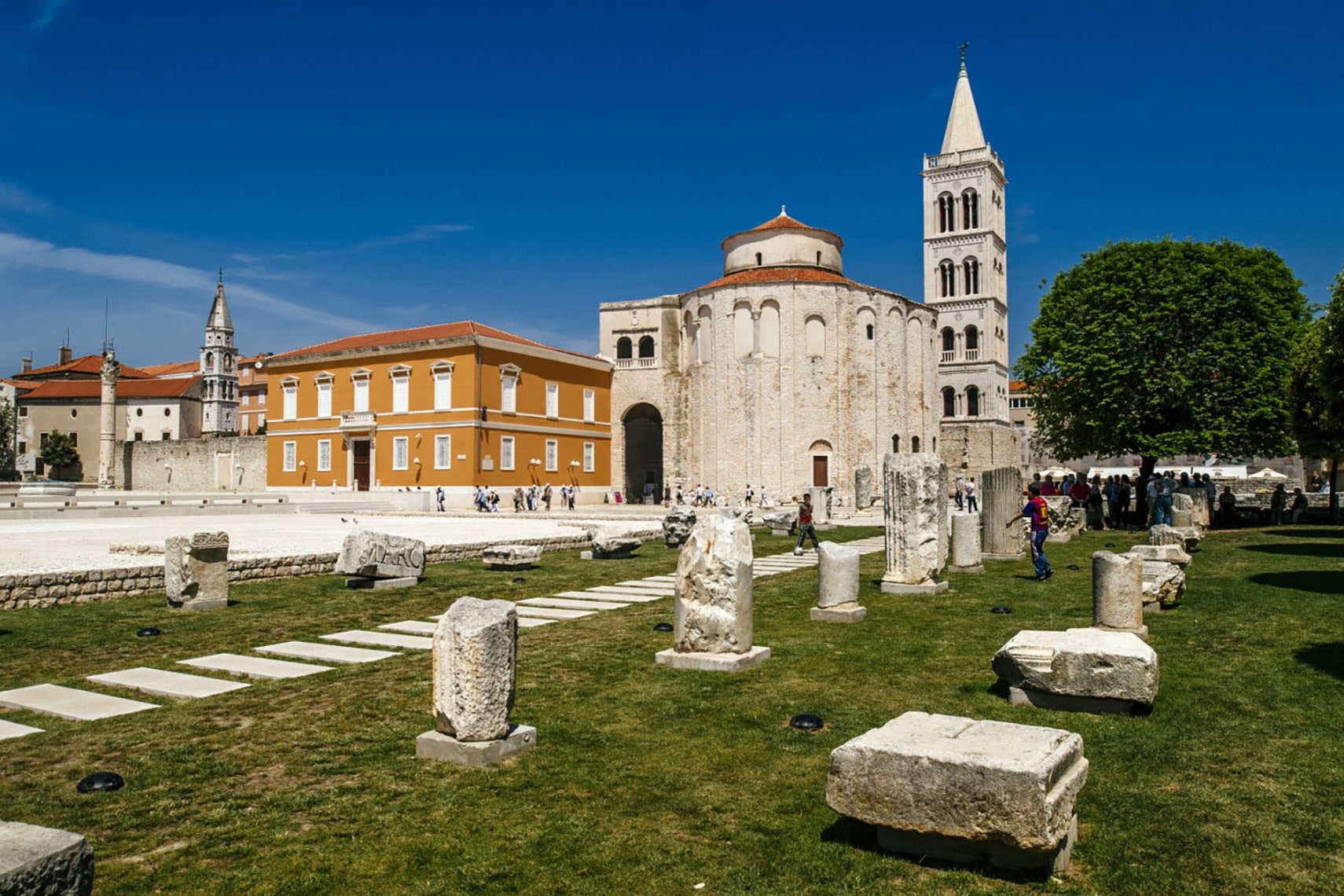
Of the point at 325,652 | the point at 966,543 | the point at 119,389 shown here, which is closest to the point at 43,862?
the point at 325,652

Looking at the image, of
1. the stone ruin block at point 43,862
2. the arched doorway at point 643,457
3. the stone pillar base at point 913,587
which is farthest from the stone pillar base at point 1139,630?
the arched doorway at point 643,457

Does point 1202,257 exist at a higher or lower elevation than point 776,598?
A: higher

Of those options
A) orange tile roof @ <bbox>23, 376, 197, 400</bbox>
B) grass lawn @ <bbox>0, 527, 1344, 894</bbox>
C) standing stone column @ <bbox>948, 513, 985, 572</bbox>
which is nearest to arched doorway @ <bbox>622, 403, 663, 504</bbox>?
standing stone column @ <bbox>948, 513, 985, 572</bbox>

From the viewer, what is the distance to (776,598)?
11.9 metres

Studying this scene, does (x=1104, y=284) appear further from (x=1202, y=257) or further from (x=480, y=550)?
(x=480, y=550)

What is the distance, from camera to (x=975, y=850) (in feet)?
12.5

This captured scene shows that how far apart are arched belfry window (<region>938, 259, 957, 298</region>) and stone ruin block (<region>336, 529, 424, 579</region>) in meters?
57.1

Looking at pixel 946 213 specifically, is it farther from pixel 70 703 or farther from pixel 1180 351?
pixel 70 703

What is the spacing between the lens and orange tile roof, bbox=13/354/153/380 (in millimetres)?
78375

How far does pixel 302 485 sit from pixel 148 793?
141 feet

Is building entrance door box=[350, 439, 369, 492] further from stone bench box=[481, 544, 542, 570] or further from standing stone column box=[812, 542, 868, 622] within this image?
standing stone column box=[812, 542, 868, 622]

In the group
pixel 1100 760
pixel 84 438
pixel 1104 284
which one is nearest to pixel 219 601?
pixel 1100 760

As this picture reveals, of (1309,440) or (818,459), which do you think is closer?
(1309,440)

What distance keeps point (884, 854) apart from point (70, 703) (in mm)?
5916
